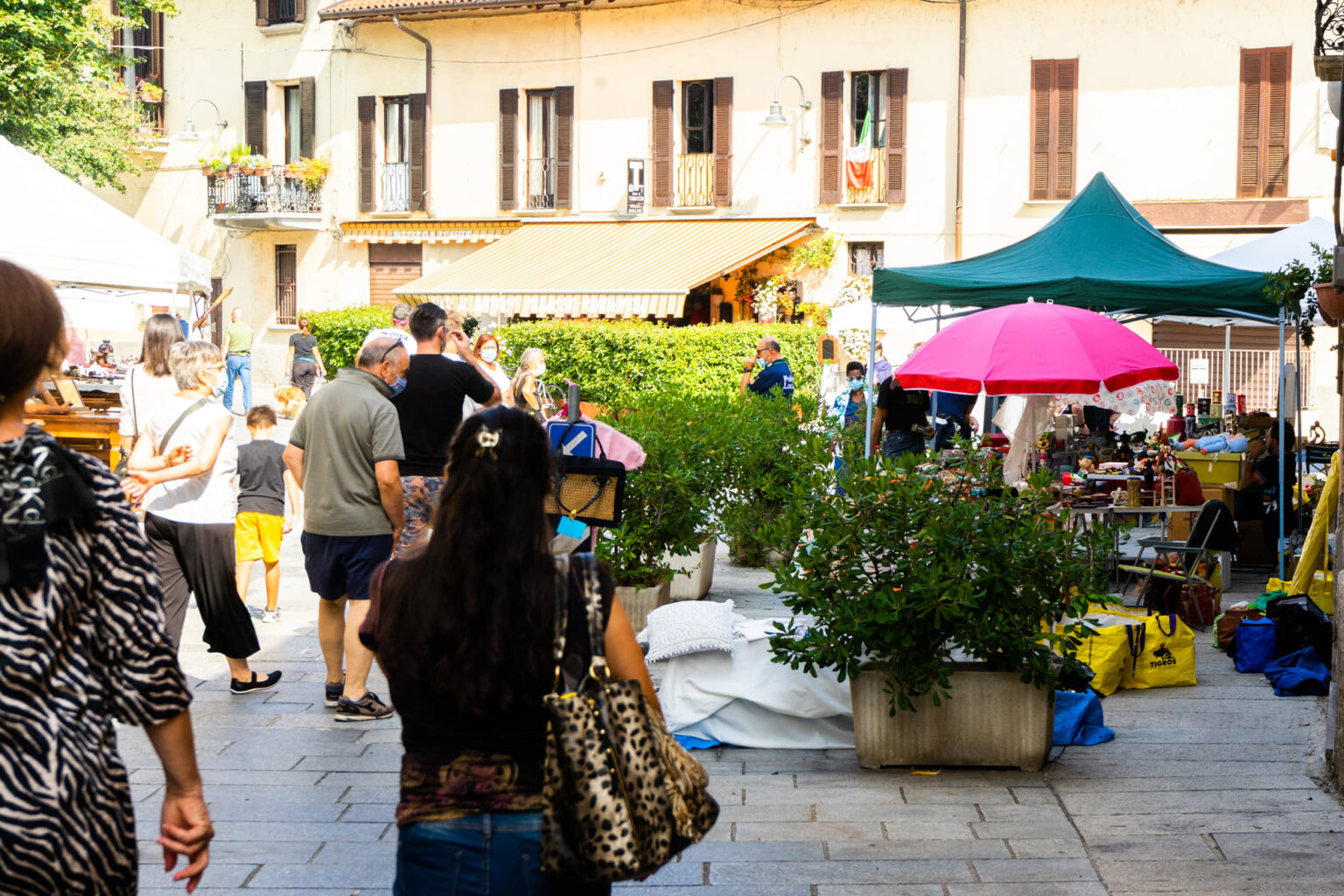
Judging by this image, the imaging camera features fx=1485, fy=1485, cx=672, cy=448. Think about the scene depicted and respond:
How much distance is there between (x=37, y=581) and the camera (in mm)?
2162

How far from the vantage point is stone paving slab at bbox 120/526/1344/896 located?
4.44m

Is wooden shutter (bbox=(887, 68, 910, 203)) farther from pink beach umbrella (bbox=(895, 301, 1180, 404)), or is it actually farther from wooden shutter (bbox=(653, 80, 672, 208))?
pink beach umbrella (bbox=(895, 301, 1180, 404))

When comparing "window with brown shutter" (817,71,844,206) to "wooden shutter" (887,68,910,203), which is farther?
"window with brown shutter" (817,71,844,206)

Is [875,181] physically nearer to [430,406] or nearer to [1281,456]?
[1281,456]

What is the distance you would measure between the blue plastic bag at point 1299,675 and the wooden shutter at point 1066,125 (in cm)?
1883

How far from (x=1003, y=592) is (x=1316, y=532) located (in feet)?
12.6

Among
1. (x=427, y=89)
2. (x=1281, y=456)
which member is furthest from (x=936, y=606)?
(x=427, y=89)

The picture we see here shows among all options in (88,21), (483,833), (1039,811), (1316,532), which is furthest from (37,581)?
(88,21)

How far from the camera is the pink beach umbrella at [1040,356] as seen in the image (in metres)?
9.48

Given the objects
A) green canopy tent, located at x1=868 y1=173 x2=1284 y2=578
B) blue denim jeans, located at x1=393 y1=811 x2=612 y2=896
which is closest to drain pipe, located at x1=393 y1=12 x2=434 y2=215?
green canopy tent, located at x1=868 y1=173 x2=1284 y2=578

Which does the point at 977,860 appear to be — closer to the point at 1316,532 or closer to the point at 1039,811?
the point at 1039,811

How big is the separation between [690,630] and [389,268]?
2555 cm

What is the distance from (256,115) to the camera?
1244 inches

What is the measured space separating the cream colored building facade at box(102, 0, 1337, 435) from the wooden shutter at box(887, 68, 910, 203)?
47 millimetres
